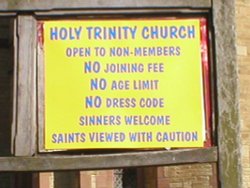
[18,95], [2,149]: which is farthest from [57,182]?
[18,95]

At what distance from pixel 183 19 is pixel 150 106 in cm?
69

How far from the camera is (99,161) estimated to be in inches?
194

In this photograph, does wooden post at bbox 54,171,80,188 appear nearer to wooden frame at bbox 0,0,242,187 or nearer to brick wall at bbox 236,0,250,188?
brick wall at bbox 236,0,250,188

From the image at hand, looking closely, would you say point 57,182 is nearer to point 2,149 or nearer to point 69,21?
point 2,149

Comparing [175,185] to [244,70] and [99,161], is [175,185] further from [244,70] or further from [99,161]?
[99,161]

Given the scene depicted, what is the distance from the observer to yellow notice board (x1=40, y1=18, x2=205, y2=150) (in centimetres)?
499

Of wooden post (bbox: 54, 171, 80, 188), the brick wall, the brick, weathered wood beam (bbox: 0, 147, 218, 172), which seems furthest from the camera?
wooden post (bbox: 54, 171, 80, 188)

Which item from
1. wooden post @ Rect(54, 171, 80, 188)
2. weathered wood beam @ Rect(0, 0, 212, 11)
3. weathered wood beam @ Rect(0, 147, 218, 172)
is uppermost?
weathered wood beam @ Rect(0, 0, 212, 11)

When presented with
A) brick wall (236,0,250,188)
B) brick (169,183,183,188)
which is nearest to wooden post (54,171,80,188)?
brick (169,183,183,188)

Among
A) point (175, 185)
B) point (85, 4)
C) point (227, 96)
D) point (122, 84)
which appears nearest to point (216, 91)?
point (227, 96)

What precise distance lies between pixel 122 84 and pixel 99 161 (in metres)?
0.57

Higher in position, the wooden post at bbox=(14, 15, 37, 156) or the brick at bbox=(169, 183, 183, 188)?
the wooden post at bbox=(14, 15, 37, 156)

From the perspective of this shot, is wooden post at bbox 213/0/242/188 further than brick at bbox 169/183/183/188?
No

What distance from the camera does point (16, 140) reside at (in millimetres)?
4992
